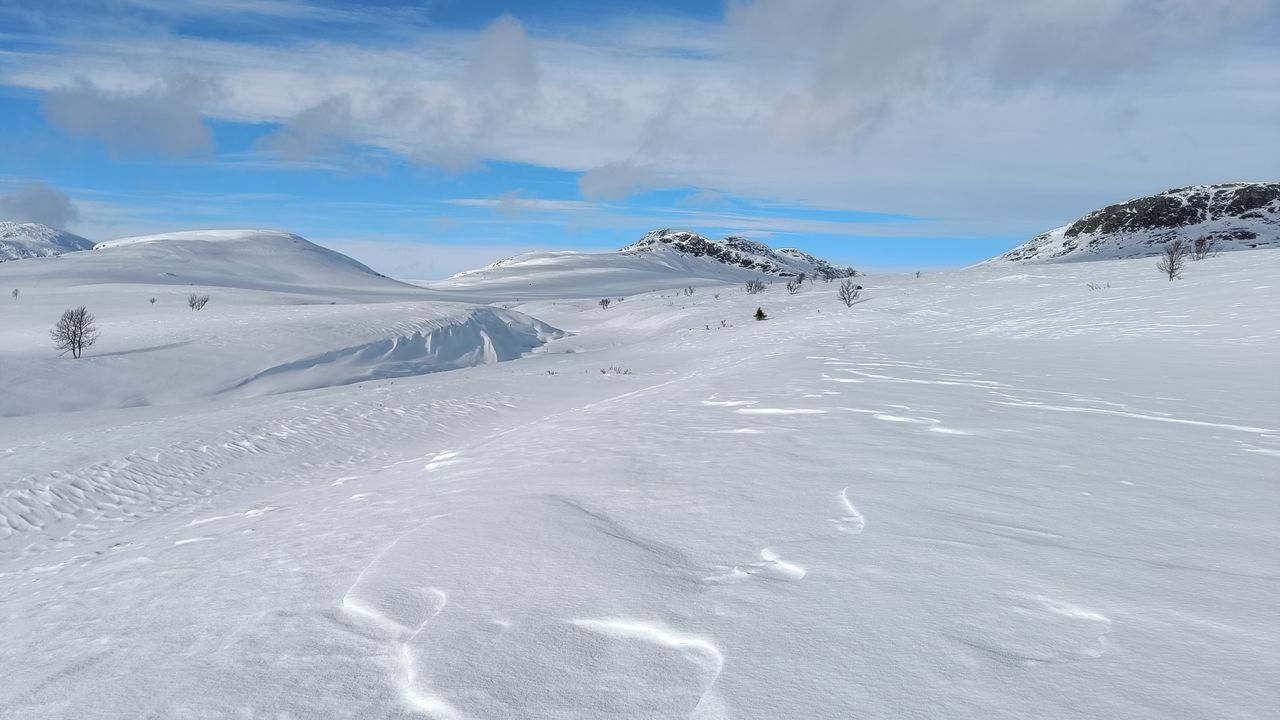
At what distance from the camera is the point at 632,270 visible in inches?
3831

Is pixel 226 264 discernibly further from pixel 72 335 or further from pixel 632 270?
pixel 72 335

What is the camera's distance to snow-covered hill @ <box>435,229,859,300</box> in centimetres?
7756

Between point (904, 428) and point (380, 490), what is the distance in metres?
4.32

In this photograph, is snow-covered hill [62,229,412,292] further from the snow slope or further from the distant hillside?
the snow slope

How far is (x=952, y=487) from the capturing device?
422cm

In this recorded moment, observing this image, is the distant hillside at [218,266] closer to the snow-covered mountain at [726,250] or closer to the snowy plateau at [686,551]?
the snowy plateau at [686,551]

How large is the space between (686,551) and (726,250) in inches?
5249

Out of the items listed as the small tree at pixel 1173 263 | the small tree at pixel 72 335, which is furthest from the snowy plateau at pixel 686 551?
the small tree at pixel 1173 263

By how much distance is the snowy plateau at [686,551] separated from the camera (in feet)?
6.81

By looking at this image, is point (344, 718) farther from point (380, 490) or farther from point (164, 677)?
point (380, 490)

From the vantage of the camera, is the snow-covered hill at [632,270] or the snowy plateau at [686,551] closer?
the snowy plateau at [686,551]

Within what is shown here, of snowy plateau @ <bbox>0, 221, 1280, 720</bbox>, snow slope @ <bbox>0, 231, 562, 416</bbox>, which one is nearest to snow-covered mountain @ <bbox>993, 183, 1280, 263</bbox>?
snow slope @ <bbox>0, 231, 562, 416</bbox>

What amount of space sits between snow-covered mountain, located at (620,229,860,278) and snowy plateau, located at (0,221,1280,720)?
110845 mm

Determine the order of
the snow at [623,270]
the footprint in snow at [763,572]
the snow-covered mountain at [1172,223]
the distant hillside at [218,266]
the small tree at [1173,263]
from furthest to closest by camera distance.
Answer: the snow-covered mountain at [1172,223]
the snow at [623,270]
the distant hillside at [218,266]
the small tree at [1173,263]
the footprint in snow at [763,572]
